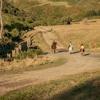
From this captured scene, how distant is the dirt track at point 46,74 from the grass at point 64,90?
126 cm

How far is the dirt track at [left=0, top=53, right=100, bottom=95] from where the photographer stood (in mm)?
33281

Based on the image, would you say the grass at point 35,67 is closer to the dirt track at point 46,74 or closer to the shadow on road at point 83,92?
the dirt track at point 46,74

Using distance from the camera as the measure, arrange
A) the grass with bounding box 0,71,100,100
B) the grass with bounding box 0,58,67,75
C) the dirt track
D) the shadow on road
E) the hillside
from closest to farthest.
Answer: the shadow on road
the grass with bounding box 0,71,100,100
the dirt track
the grass with bounding box 0,58,67,75
the hillside

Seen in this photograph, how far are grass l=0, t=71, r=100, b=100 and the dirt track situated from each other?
1.26 meters

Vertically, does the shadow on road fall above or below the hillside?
below

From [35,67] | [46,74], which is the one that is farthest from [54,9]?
[46,74]

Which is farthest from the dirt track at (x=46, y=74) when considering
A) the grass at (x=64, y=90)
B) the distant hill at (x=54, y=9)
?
the distant hill at (x=54, y=9)

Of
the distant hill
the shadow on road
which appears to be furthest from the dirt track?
the distant hill

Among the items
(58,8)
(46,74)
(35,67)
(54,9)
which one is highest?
(58,8)

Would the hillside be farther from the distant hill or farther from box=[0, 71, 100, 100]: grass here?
box=[0, 71, 100, 100]: grass

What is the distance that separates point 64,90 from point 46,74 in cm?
622

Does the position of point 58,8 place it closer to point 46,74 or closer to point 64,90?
point 46,74

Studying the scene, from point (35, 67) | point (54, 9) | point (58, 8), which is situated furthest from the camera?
point (58, 8)

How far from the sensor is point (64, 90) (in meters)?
31.0
